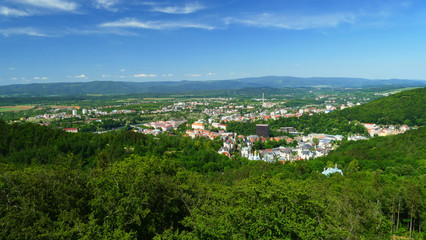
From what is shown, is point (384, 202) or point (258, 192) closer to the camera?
point (258, 192)

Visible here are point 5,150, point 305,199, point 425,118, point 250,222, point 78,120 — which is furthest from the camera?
point 78,120

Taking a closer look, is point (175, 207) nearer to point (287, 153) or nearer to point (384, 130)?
point (287, 153)

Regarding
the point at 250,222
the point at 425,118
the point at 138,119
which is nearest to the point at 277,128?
the point at 425,118

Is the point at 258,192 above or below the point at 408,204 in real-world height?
above

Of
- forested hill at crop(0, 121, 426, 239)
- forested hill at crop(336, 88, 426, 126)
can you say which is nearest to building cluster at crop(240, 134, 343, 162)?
forested hill at crop(0, 121, 426, 239)

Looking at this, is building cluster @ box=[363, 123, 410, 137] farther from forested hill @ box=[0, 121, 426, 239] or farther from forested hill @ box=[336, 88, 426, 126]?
forested hill @ box=[0, 121, 426, 239]

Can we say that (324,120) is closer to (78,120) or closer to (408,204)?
(408,204)

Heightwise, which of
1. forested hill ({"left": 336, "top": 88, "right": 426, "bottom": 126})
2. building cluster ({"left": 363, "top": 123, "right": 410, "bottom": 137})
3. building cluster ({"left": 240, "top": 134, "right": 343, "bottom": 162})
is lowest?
building cluster ({"left": 240, "top": 134, "right": 343, "bottom": 162})

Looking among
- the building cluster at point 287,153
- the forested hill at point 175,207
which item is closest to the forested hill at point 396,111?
the building cluster at point 287,153
